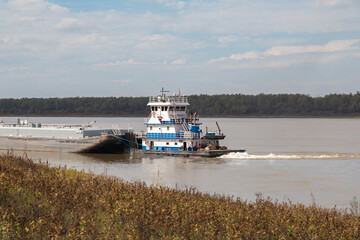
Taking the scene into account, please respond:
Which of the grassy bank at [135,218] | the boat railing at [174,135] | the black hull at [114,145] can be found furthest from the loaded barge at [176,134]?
the grassy bank at [135,218]

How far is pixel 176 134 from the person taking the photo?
45875 mm

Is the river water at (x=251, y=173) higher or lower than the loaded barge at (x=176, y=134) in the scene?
lower

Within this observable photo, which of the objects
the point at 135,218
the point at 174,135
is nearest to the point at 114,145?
the point at 174,135

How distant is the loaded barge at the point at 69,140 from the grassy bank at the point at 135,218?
3767 cm

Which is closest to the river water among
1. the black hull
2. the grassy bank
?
the black hull

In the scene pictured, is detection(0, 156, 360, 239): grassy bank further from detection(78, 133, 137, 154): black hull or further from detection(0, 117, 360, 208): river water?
detection(78, 133, 137, 154): black hull

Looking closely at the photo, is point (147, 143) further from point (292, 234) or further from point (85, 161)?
point (292, 234)

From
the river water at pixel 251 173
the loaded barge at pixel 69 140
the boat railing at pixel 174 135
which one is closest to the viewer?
the river water at pixel 251 173

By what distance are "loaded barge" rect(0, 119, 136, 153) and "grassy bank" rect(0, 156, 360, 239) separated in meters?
37.7

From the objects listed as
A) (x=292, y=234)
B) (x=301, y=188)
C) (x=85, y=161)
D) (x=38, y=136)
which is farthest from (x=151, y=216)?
(x=38, y=136)

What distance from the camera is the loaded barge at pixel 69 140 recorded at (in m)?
51.0

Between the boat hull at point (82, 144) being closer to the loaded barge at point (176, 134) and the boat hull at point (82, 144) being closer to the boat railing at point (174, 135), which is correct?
the loaded barge at point (176, 134)

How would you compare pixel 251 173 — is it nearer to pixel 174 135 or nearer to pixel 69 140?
pixel 174 135

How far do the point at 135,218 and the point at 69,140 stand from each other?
44317mm
